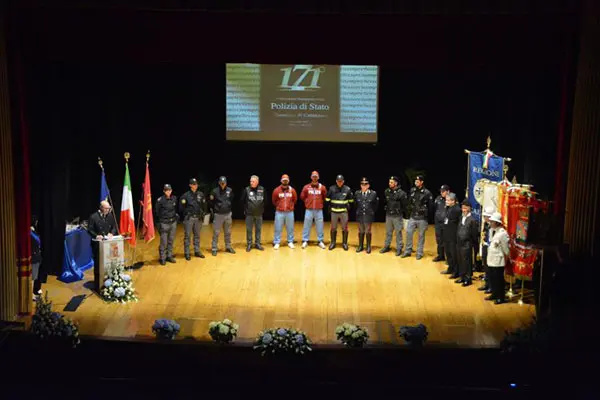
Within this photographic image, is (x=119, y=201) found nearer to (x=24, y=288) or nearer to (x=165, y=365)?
(x=24, y=288)

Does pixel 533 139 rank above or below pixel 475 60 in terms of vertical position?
below

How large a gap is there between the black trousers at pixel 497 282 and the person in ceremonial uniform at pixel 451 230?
1.07m

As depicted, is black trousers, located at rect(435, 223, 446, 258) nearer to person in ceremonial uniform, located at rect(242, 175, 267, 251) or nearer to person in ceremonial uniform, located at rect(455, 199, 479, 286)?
person in ceremonial uniform, located at rect(455, 199, 479, 286)

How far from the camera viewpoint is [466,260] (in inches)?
407

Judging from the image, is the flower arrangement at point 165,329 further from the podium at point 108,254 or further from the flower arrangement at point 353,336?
the podium at point 108,254

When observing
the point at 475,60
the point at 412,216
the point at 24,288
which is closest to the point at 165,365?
the point at 24,288

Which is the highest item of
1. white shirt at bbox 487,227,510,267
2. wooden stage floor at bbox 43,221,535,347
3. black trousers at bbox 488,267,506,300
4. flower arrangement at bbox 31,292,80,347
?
white shirt at bbox 487,227,510,267

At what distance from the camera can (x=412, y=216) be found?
38.3ft

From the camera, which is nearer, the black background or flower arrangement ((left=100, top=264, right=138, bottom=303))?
the black background

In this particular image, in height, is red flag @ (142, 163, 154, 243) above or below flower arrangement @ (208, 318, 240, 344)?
above

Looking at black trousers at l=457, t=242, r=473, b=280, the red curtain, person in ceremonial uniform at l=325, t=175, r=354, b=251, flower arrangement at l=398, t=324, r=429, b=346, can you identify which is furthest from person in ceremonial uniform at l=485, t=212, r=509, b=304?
the red curtain

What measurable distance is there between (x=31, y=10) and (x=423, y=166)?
26.3 ft

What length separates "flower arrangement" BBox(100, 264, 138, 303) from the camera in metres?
9.62

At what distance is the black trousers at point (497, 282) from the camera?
959 cm
